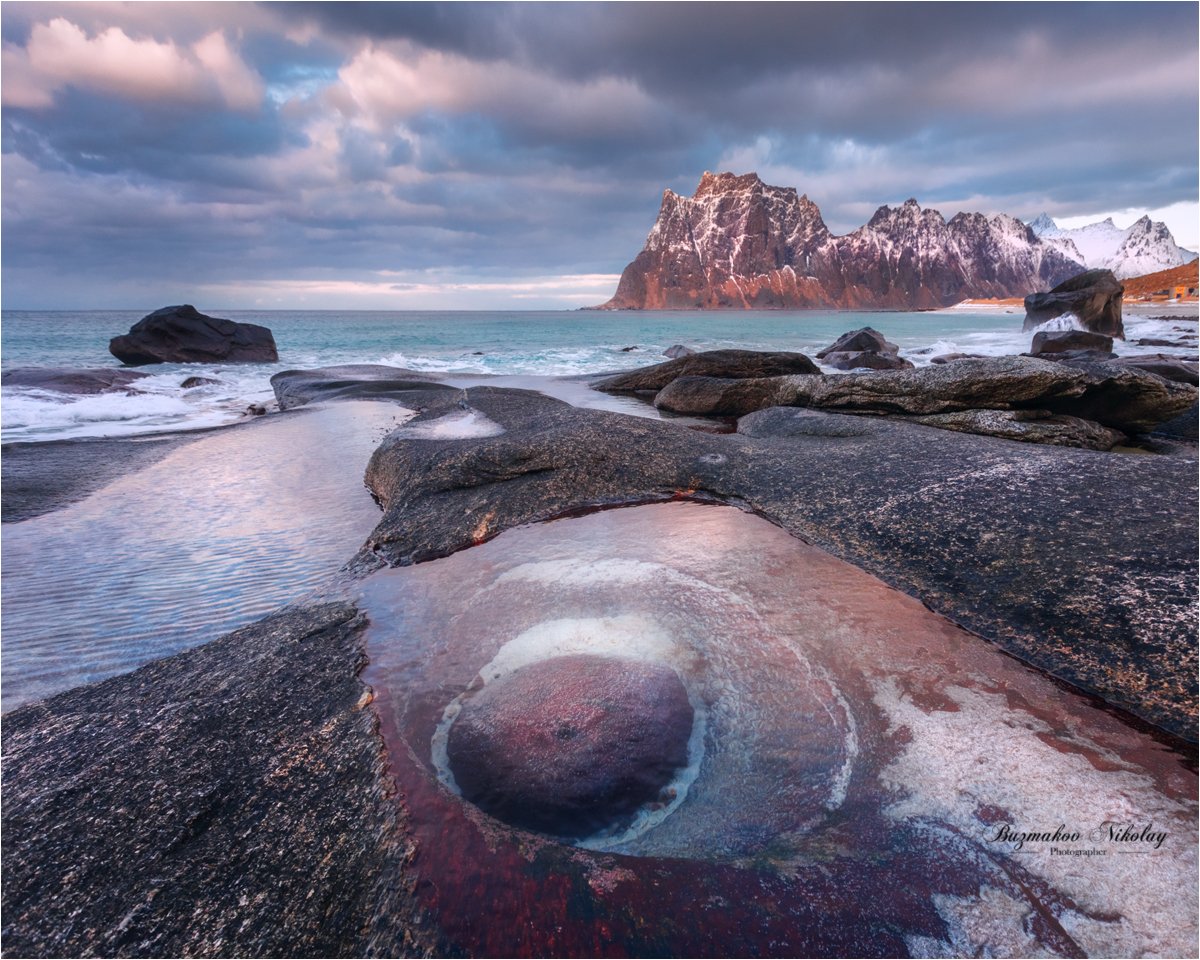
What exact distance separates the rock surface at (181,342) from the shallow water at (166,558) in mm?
24418

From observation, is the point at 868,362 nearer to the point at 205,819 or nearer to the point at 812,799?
the point at 812,799

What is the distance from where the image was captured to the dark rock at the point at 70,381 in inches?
663

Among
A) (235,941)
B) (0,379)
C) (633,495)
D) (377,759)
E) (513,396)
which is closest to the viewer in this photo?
(235,941)

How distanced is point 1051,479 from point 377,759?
479 centimetres

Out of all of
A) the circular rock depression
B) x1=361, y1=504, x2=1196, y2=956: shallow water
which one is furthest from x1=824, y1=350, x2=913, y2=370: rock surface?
the circular rock depression

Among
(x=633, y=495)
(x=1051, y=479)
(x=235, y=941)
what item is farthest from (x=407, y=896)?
(x=1051, y=479)

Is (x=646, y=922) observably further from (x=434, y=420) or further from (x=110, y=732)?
(x=434, y=420)

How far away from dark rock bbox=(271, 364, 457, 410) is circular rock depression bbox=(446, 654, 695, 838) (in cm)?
1074

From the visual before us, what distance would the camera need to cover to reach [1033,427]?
697 centimetres

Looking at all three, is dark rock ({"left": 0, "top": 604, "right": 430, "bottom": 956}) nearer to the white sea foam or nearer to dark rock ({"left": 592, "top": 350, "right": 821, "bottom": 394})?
the white sea foam

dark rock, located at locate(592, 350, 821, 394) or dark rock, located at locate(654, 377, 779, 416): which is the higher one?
dark rock, located at locate(592, 350, 821, 394)

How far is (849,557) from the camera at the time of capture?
4.02 meters

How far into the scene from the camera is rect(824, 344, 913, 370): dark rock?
19811mm

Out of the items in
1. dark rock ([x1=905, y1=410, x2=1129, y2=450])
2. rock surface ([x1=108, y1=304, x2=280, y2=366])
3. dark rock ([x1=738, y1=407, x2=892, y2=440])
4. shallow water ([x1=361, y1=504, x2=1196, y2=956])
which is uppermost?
rock surface ([x1=108, y1=304, x2=280, y2=366])
